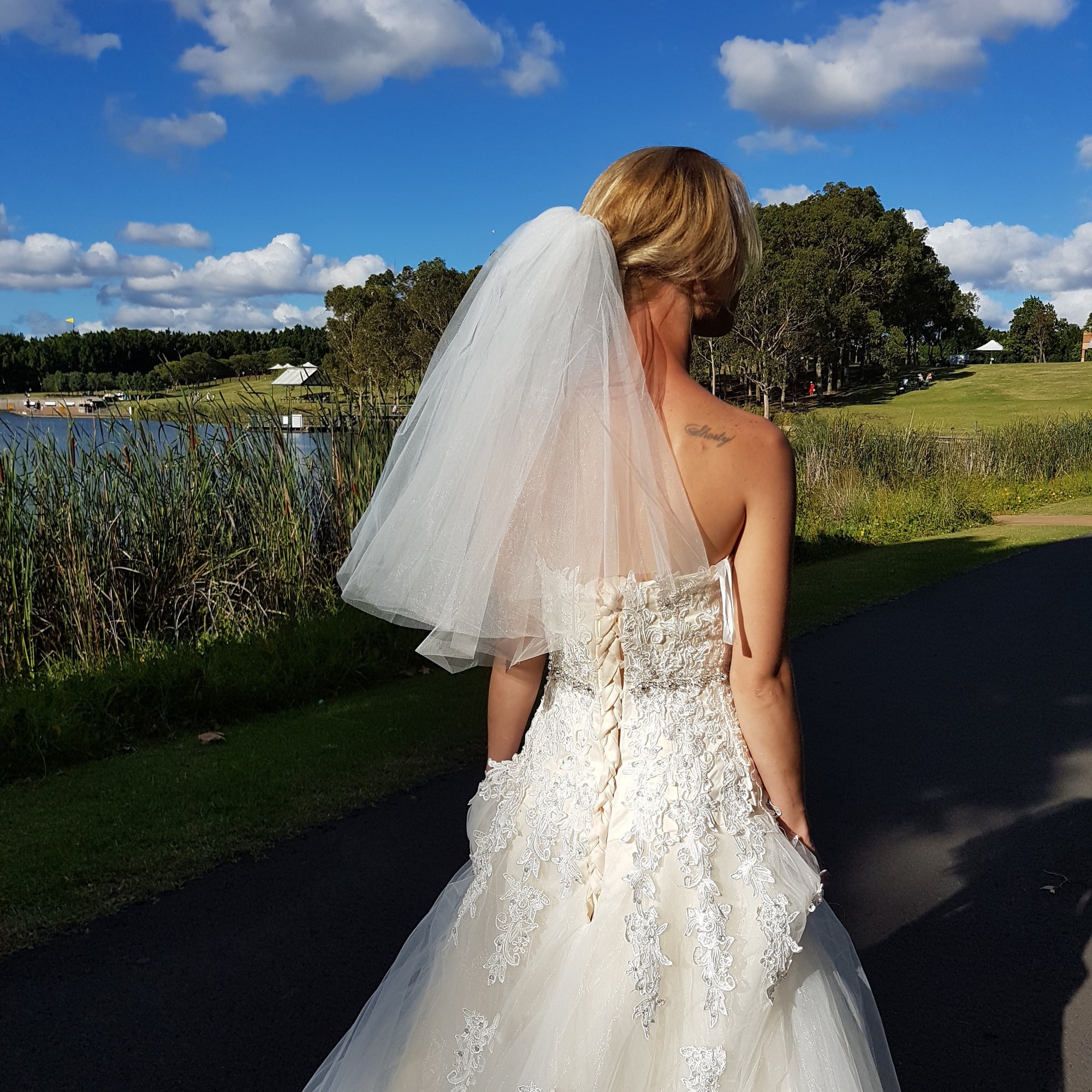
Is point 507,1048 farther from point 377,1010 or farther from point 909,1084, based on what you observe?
point 909,1084

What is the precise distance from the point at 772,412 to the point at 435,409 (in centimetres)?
4175

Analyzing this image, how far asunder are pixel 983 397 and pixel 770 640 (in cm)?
5915

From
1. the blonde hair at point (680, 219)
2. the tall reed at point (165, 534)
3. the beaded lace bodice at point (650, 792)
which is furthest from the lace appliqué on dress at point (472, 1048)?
the tall reed at point (165, 534)

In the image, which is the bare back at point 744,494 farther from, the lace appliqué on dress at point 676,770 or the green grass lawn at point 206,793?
the green grass lawn at point 206,793

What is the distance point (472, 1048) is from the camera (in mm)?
1988

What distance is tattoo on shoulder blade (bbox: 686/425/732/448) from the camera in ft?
6.01

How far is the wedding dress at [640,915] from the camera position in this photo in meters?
1.84

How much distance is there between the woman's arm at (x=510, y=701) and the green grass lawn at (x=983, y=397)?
40.2 metres

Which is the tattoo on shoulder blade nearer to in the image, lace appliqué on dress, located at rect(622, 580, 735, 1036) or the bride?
the bride

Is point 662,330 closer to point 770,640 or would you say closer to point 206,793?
point 770,640

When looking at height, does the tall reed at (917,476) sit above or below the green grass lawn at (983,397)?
below

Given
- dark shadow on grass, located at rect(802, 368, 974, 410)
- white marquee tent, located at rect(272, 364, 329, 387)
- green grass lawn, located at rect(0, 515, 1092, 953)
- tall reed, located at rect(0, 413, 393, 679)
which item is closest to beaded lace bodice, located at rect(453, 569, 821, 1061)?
green grass lawn, located at rect(0, 515, 1092, 953)

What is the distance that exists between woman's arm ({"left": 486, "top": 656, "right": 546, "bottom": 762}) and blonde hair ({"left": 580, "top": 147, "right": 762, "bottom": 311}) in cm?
83

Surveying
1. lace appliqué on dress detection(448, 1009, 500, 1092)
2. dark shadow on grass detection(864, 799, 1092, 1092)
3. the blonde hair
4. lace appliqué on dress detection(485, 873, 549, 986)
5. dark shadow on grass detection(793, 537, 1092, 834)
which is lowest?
dark shadow on grass detection(864, 799, 1092, 1092)
